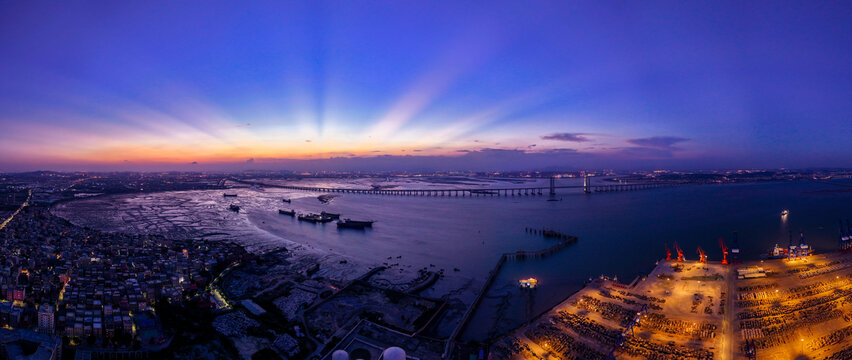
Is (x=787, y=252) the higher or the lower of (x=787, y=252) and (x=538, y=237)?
the higher

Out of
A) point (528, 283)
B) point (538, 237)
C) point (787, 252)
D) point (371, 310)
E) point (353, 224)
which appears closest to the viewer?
point (371, 310)

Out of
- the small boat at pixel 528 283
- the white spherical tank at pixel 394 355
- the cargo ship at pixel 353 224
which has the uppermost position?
the white spherical tank at pixel 394 355

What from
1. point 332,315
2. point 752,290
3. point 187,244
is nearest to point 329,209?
point 187,244

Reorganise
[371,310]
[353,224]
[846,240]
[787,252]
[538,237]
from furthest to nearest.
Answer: [353,224] → [538,237] → [846,240] → [787,252] → [371,310]

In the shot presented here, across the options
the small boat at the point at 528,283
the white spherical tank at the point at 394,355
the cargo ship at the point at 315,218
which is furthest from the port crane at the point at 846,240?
the cargo ship at the point at 315,218

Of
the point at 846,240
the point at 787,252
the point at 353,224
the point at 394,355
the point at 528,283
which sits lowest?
the point at 528,283

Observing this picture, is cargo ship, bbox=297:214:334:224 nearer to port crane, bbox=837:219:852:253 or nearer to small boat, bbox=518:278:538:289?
small boat, bbox=518:278:538:289

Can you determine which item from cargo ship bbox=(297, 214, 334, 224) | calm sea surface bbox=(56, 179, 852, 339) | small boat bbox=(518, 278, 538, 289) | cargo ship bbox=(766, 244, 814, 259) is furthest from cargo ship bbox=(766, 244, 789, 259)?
cargo ship bbox=(297, 214, 334, 224)

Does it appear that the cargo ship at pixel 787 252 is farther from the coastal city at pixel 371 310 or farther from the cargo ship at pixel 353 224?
the cargo ship at pixel 353 224

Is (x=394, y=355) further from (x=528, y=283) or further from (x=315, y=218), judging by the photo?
(x=315, y=218)

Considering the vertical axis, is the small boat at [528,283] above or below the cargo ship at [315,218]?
below

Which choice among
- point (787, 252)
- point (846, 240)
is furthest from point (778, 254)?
point (846, 240)
